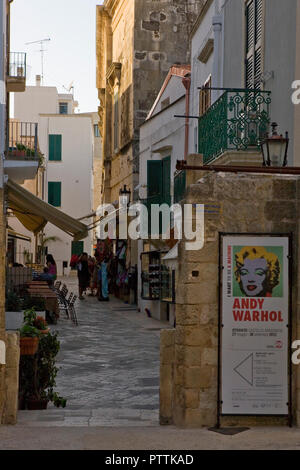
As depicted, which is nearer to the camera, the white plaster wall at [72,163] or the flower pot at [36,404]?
the flower pot at [36,404]

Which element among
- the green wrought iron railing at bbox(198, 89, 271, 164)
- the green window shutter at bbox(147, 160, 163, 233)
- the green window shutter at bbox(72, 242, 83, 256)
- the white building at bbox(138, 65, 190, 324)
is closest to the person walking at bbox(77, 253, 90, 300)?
the white building at bbox(138, 65, 190, 324)

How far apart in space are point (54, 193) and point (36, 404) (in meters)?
48.0

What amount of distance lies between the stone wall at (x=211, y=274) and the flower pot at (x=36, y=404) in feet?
6.33

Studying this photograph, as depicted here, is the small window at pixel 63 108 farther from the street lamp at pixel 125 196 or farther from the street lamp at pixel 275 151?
the street lamp at pixel 275 151

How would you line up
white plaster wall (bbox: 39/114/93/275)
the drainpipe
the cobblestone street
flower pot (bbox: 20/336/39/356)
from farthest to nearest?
1. white plaster wall (bbox: 39/114/93/275)
2. the drainpipe
3. flower pot (bbox: 20/336/39/356)
4. the cobblestone street

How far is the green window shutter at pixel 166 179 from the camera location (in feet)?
76.5

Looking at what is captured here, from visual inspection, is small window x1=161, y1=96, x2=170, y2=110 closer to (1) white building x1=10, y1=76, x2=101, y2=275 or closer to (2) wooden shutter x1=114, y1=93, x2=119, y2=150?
(2) wooden shutter x1=114, y1=93, x2=119, y2=150

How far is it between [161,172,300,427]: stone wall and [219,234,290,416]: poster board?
0.30 feet

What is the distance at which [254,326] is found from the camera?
8055 millimetres

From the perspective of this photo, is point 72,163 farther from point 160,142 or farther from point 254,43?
point 254,43


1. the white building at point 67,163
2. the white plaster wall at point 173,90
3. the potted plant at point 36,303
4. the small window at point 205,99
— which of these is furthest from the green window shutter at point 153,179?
the white building at point 67,163

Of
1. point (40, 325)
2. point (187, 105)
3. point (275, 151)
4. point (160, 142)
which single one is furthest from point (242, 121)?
point (160, 142)

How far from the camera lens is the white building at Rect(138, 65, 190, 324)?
74.5 feet
